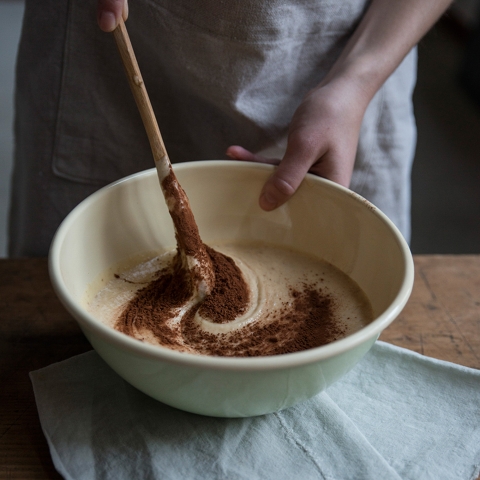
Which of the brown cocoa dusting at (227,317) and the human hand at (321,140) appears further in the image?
the human hand at (321,140)

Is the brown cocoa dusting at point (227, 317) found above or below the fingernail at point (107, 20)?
below

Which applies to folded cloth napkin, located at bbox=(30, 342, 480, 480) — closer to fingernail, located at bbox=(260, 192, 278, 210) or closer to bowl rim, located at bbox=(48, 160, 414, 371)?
bowl rim, located at bbox=(48, 160, 414, 371)

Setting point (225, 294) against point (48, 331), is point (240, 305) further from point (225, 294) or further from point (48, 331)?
point (48, 331)

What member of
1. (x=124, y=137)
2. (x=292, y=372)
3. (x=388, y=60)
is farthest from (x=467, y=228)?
(x=292, y=372)

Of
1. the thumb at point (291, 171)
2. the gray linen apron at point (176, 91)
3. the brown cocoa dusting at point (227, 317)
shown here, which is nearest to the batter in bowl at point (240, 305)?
the brown cocoa dusting at point (227, 317)

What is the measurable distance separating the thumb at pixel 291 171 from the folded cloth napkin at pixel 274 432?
0.95 feet

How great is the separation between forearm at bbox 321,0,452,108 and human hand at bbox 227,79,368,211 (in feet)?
0.12

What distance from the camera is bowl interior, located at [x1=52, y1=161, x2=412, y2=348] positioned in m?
0.74

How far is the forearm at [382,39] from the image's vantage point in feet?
2.91

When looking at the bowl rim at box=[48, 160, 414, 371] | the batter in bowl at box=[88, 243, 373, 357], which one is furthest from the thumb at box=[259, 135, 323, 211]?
the bowl rim at box=[48, 160, 414, 371]

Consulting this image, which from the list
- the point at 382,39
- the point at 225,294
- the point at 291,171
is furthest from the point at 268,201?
the point at 382,39

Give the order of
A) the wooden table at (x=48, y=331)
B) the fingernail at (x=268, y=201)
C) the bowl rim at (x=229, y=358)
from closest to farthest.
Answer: the bowl rim at (x=229, y=358)
the wooden table at (x=48, y=331)
the fingernail at (x=268, y=201)

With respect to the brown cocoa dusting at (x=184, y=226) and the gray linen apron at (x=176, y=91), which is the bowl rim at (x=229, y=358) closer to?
the brown cocoa dusting at (x=184, y=226)

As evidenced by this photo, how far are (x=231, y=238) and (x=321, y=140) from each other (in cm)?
23
